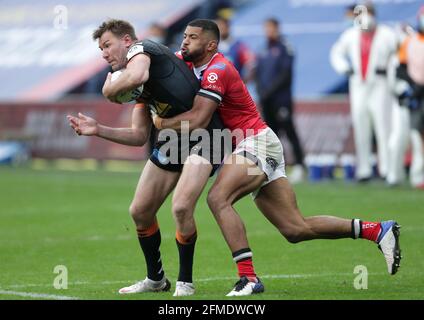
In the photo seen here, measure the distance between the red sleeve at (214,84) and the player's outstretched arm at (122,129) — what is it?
671 millimetres

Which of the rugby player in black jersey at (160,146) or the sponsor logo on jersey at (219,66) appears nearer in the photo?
the rugby player in black jersey at (160,146)

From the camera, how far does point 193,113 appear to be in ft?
28.6

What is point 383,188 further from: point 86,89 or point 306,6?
point 86,89

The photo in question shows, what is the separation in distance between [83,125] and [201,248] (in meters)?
3.91

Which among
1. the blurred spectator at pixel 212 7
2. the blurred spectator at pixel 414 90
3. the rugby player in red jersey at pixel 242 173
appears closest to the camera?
the rugby player in red jersey at pixel 242 173

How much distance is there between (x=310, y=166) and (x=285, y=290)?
1156cm

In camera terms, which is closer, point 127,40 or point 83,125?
point 83,125

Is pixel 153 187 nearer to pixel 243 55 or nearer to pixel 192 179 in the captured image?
pixel 192 179

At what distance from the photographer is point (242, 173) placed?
28.5 ft

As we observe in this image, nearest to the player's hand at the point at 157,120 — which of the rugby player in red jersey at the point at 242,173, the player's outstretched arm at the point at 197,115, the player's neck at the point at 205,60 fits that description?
the rugby player in red jersey at the point at 242,173

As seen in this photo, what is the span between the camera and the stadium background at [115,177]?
9898mm

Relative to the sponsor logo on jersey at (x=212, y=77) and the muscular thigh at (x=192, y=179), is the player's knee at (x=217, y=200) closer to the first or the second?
the muscular thigh at (x=192, y=179)

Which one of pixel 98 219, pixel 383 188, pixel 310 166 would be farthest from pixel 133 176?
pixel 98 219

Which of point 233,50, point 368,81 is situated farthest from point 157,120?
point 233,50
